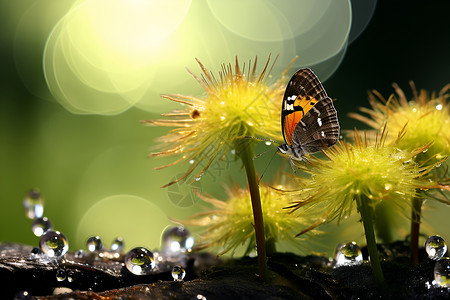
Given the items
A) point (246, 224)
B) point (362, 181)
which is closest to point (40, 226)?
point (246, 224)

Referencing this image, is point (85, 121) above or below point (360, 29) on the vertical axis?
below

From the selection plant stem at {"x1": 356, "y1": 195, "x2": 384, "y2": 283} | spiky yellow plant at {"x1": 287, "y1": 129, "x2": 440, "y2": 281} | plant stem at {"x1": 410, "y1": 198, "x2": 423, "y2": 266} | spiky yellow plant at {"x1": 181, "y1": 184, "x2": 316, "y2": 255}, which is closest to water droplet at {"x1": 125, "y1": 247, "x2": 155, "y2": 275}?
spiky yellow plant at {"x1": 181, "y1": 184, "x2": 316, "y2": 255}

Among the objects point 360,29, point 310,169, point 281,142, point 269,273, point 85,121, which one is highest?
point 360,29

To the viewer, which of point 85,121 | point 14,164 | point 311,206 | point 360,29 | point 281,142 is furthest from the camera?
point 360,29

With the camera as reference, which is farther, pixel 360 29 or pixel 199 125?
pixel 360 29

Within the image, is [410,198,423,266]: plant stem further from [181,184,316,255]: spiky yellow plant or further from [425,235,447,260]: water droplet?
[181,184,316,255]: spiky yellow plant

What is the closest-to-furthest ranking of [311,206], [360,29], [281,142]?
[311,206], [281,142], [360,29]

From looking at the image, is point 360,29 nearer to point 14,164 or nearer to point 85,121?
point 85,121

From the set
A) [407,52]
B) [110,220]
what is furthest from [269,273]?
[407,52]
